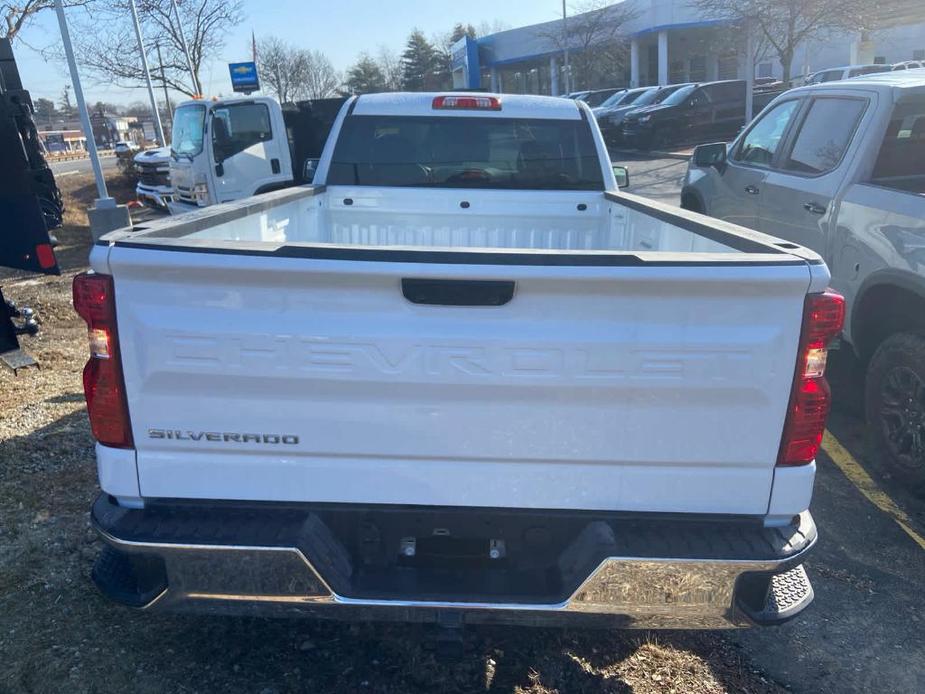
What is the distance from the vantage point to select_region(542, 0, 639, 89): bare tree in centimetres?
3900

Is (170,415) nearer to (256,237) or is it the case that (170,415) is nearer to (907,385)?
(256,237)

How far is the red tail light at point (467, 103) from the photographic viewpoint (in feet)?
16.5

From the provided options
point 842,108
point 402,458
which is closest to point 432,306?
point 402,458

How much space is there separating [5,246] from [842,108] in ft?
20.3

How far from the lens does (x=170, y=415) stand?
214cm

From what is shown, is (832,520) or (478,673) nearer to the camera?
(478,673)

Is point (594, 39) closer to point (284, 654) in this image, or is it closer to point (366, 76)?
point (366, 76)

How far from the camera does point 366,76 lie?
63.6 m

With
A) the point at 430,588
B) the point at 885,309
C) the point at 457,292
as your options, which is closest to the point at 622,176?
the point at 885,309

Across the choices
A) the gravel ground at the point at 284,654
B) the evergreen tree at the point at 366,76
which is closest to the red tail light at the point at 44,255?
the gravel ground at the point at 284,654

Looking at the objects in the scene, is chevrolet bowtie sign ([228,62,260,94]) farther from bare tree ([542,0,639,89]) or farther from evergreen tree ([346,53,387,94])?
evergreen tree ([346,53,387,94])

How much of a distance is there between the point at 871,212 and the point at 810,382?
8.54ft

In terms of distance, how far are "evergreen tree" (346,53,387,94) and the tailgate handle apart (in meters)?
63.3

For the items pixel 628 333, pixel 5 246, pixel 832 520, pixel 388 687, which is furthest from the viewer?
pixel 5 246
